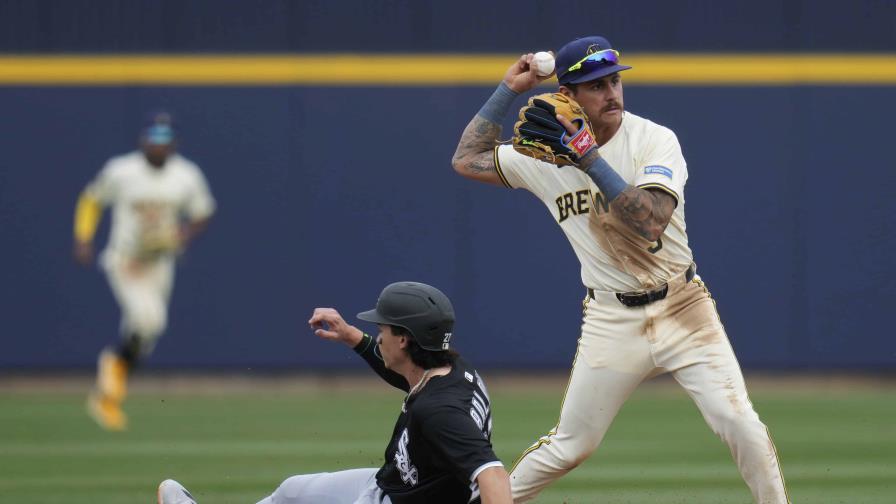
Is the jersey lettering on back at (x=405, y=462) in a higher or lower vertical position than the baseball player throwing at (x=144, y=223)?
higher

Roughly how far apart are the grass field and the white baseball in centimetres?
255

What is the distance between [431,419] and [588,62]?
1.76m

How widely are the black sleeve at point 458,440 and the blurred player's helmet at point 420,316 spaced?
12.5 inches

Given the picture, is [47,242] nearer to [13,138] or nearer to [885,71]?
[13,138]

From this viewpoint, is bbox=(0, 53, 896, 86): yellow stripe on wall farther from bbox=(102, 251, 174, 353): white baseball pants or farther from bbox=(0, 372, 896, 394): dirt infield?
bbox=(0, 372, 896, 394): dirt infield

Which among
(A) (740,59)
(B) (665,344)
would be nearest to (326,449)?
(B) (665,344)

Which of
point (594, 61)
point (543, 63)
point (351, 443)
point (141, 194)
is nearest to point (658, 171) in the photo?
point (594, 61)

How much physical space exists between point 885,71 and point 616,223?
8220mm

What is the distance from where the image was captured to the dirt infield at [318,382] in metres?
13.3

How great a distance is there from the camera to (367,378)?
13453 mm

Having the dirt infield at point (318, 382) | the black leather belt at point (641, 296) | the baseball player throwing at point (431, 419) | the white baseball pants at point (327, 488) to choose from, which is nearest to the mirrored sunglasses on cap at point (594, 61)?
the black leather belt at point (641, 296)

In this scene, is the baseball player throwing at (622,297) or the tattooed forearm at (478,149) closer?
the baseball player throwing at (622,297)

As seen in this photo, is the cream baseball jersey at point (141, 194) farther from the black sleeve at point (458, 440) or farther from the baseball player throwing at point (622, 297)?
the black sleeve at point (458, 440)

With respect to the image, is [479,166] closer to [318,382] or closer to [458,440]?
[458,440]
